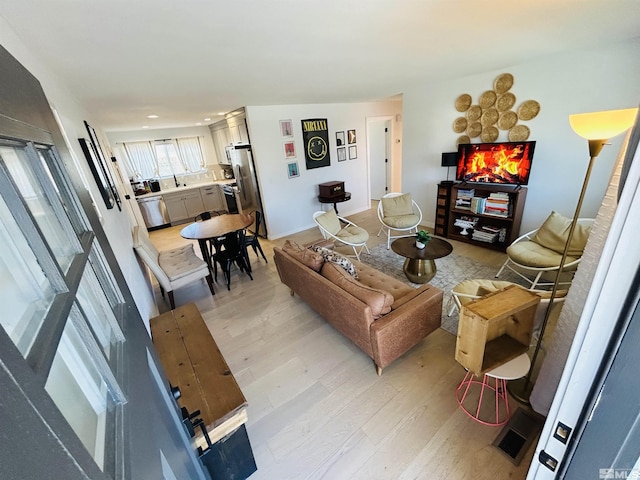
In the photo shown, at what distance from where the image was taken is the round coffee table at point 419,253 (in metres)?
3.11

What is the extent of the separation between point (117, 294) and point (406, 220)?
4046 mm

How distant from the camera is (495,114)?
369cm

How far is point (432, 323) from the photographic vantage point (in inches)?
86.4

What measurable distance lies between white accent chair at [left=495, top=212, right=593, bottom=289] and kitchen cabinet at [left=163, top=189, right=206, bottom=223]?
6.99m

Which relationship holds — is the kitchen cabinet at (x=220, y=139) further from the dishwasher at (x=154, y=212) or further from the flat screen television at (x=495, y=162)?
the flat screen television at (x=495, y=162)

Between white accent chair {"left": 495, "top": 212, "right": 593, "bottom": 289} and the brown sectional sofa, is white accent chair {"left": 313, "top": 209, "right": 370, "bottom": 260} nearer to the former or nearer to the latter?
the brown sectional sofa

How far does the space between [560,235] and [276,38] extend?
3.45 meters

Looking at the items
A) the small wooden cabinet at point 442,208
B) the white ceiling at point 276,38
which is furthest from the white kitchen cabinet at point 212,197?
the small wooden cabinet at point 442,208

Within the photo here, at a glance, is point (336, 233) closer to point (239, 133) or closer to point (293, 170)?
point (293, 170)

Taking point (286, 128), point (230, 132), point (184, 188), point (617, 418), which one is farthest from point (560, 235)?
point (184, 188)

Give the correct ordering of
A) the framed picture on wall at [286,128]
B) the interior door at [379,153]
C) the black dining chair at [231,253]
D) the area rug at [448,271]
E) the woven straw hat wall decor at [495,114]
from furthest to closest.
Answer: the interior door at [379,153] < the framed picture on wall at [286,128] < the black dining chair at [231,253] < the woven straw hat wall decor at [495,114] < the area rug at [448,271]

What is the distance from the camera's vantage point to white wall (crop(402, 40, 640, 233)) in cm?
282

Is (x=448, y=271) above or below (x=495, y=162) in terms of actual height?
below

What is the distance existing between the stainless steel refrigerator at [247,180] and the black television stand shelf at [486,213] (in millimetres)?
3396
